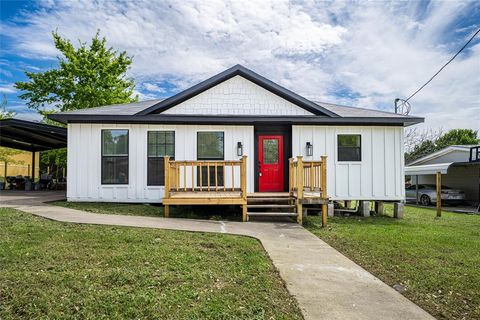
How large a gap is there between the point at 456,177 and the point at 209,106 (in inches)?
655

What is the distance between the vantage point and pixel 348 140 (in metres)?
9.36

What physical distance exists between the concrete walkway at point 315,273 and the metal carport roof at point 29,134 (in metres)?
5.13

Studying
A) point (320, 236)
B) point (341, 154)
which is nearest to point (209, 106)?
point (341, 154)

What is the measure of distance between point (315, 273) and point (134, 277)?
6.88 ft

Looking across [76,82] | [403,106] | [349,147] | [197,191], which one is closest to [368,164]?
[349,147]

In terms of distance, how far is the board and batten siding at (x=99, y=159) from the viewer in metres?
8.95

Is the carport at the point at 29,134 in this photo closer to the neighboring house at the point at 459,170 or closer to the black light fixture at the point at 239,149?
the black light fixture at the point at 239,149

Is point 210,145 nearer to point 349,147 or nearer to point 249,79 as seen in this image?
point 249,79

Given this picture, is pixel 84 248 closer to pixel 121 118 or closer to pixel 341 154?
pixel 121 118

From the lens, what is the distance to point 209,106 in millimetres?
9273

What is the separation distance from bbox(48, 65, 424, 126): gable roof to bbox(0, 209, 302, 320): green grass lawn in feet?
14.6

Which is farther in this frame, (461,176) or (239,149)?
(461,176)

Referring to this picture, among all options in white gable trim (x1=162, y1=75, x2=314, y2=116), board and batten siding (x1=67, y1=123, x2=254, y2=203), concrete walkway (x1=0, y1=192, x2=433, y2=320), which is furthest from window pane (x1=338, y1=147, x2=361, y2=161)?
concrete walkway (x1=0, y1=192, x2=433, y2=320)

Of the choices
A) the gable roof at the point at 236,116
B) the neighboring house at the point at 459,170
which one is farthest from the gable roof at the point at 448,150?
the gable roof at the point at 236,116
